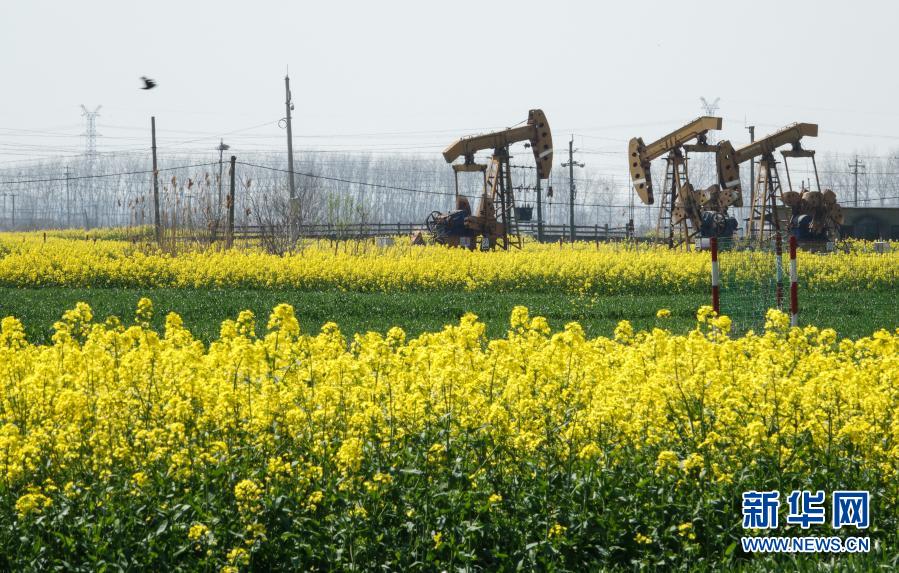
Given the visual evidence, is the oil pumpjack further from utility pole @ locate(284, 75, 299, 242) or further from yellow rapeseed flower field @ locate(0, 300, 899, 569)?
yellow rapeseed flower field @ locate(0, 300, 899, 569)

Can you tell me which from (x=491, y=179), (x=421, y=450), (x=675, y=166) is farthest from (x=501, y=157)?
(x=421, y=450)

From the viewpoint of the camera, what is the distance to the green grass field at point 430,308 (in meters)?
15.2

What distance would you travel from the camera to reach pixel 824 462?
5742 millimetres

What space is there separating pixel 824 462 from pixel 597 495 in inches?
54.1

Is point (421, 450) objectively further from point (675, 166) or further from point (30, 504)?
point (675, 166)

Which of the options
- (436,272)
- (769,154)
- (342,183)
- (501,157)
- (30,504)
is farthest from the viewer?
(342,183)

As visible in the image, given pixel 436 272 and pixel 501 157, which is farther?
pixel 501 157

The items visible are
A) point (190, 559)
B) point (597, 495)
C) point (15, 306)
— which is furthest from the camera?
point (15, 306)

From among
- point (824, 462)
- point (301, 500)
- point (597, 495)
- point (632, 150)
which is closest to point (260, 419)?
point (301, 500)

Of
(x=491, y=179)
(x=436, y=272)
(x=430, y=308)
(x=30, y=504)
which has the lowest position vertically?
(x=430, y=308)

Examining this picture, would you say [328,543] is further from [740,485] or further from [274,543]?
[740,485]

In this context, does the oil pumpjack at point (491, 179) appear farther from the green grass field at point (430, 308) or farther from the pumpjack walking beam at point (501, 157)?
the green grass field at point (430, 308)

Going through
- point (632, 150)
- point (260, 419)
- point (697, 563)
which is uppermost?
point (632, 150)

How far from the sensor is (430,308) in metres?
18.9
